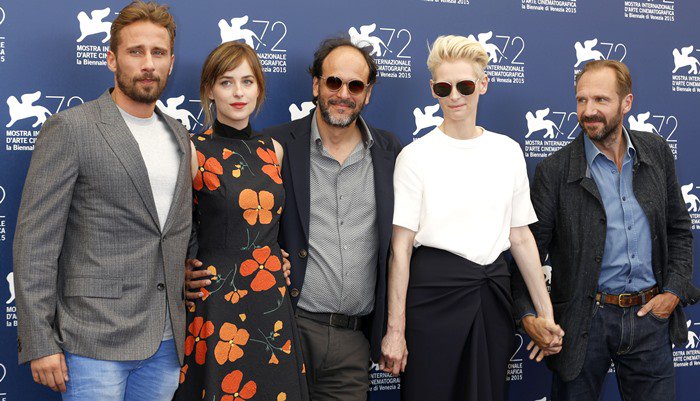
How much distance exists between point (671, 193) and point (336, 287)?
1662mm

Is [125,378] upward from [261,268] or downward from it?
downward

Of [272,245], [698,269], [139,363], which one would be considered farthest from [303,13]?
[698,269]

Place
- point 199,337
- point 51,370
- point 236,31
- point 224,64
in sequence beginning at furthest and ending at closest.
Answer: point 236,31 → point 224,64 → point 199,337 → point 51,370

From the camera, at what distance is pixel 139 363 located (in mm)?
2205

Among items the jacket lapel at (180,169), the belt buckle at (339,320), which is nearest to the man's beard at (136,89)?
the jacket lapel at (180,169)

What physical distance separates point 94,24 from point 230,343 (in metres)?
1.54

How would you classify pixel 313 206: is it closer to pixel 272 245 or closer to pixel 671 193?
pixel 272 245

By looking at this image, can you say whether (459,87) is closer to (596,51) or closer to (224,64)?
(224,64)

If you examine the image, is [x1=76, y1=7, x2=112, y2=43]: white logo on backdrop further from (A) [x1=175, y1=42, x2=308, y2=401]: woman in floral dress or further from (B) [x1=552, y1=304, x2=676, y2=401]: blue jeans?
Result: (B) [x1=552, y1=304, x2=676, y2=401]: blue jeans

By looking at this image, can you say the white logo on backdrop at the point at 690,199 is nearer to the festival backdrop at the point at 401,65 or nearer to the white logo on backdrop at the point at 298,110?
the festival backdrop at the point at 401,65

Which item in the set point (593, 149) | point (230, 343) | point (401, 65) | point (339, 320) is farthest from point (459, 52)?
point (230, 343)

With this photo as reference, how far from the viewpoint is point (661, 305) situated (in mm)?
2957

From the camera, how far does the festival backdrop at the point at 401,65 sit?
2852 mm

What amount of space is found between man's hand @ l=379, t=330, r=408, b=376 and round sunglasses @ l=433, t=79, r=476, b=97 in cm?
99
